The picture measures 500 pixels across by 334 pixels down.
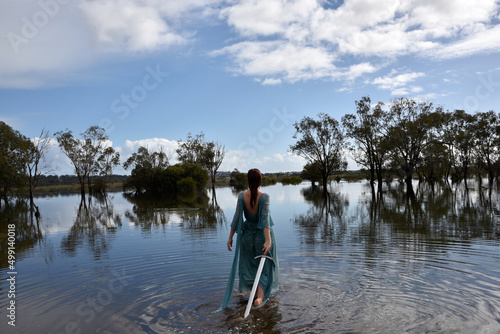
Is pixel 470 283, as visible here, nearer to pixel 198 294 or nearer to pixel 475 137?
pixel 198 294

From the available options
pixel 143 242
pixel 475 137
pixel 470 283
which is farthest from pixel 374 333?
pixel 475 137

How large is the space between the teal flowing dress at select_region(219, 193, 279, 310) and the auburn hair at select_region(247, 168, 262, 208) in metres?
0.10

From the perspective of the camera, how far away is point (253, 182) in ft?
18.2

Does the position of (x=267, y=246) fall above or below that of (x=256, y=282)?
above

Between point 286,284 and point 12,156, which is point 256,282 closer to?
point 286,284

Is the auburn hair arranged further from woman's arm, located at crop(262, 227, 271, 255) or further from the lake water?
the lake water

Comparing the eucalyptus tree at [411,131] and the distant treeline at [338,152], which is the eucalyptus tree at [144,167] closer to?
the distant treeline at [338,152]

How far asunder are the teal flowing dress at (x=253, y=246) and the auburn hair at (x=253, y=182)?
101mm

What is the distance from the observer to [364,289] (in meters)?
5.78

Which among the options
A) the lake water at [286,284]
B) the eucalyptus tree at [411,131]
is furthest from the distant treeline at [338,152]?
the lake water at [286,284]

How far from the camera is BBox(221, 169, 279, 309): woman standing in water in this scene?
216 inches

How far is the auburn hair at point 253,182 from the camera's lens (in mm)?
5531

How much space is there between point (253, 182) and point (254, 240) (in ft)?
2.98

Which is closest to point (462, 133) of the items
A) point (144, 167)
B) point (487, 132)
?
point (487, 132)
